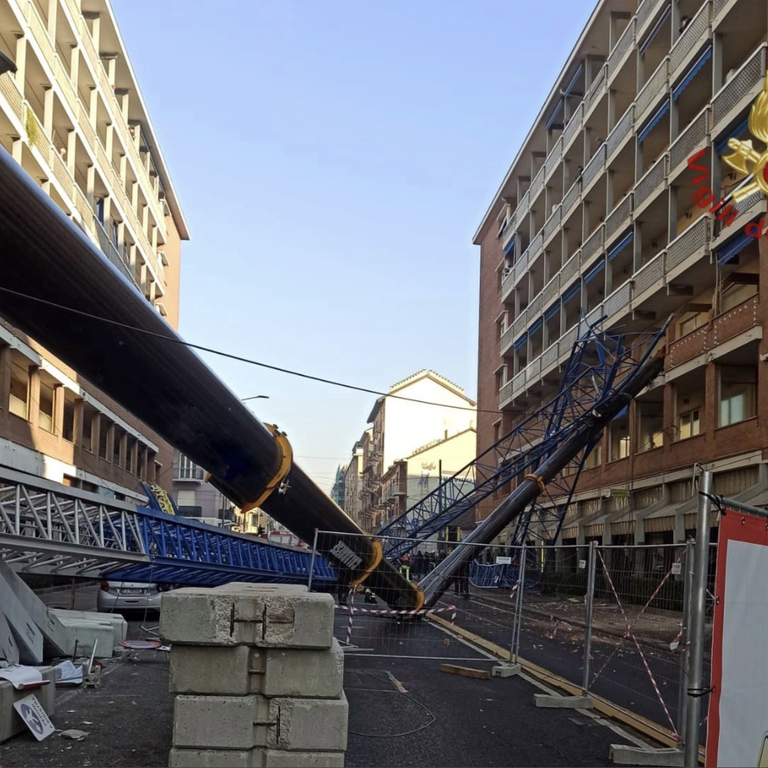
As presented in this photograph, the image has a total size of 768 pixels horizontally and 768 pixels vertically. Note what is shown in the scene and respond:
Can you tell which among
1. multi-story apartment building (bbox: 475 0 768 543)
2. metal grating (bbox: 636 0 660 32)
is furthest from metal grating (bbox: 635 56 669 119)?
metal grating (bbox: 636 0 660 32)

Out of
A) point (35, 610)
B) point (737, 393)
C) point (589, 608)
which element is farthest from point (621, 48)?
point (35, 610)

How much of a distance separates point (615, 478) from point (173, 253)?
39396 mm

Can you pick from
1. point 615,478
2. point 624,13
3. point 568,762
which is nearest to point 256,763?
point 568,762

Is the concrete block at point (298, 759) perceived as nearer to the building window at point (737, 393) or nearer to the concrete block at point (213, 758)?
the concrete block at point (213, 758)

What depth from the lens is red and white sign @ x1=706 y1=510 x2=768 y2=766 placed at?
445 centimetres

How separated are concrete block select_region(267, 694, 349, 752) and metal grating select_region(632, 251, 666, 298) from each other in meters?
24.2

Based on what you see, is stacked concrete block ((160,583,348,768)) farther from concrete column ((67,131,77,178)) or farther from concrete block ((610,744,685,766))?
concrete column ((67,131,77,178))

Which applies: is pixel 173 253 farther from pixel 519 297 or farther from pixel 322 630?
pixel 322 630

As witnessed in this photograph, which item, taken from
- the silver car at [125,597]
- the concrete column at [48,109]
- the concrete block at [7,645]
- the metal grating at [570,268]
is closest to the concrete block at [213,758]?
the concrete block at [7,645]

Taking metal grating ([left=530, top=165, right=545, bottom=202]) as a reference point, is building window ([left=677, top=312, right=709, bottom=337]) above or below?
below

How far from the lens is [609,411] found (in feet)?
85.7

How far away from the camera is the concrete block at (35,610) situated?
367 inches

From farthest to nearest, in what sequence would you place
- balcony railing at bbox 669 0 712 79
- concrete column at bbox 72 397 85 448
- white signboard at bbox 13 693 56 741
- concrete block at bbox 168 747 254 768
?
1. concrete column at bbox 72 397 85 448
2. balcony railing at bbox 669 0 712 79
3. white signboard at bbox 13 693 56 741
4. concrete block at bbox 168 747 254 768

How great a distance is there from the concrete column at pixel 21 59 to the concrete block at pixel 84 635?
20.8 m
